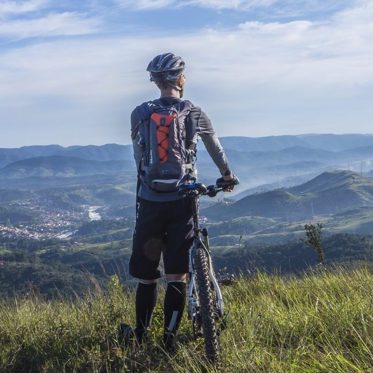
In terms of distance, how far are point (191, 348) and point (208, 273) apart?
1.96 feet

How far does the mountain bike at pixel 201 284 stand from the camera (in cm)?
414

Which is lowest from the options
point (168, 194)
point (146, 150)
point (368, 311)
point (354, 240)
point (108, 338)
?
point (354, 240)

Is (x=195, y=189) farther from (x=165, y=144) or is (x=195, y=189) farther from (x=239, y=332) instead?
(x=239, y=332)

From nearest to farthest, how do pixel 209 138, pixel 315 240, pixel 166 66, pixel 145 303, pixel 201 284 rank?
1. pixel 201 284
2. pixel 166 66
3. pixel 209 138
4. pixel 145 303
5. pixel 315 240

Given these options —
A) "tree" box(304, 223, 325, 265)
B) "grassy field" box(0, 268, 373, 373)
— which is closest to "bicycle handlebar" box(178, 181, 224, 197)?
"grassy field" box(0, 268, 373, 373)

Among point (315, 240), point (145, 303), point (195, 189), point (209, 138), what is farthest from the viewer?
point (315, 240)

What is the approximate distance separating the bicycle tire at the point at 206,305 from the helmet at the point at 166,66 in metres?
1.47

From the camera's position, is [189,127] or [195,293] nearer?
[195,293]

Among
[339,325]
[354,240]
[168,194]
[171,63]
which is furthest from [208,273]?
[354,240]

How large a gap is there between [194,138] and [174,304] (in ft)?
4.61

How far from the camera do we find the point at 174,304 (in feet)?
15.0

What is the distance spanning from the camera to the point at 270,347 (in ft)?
12.4

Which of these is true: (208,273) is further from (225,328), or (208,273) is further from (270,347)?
(270,347)

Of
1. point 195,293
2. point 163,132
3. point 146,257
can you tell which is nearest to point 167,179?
point 163,132
